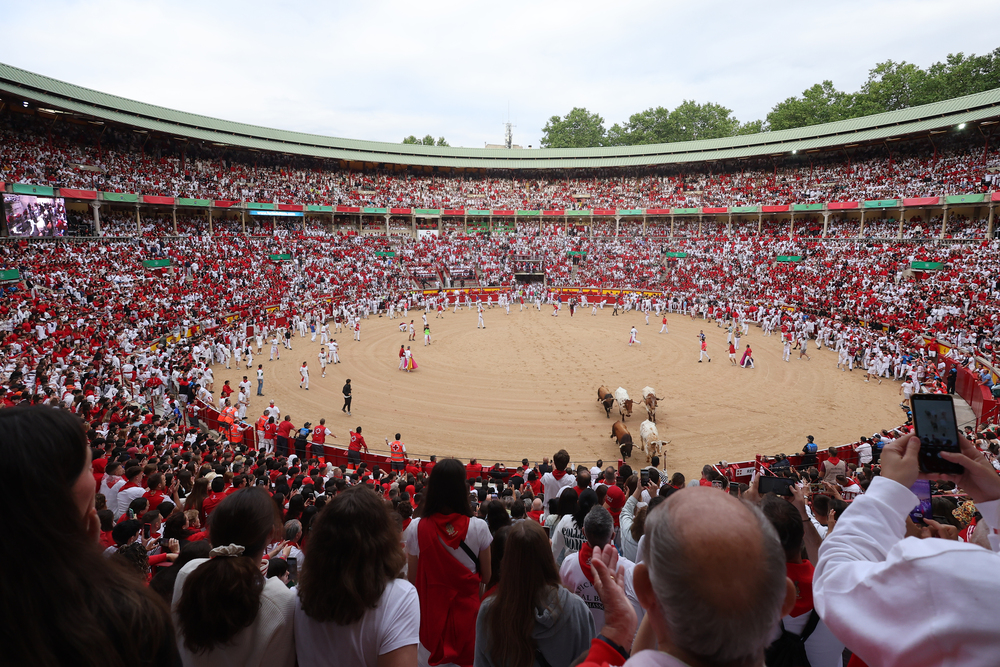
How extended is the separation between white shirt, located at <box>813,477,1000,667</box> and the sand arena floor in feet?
43.0

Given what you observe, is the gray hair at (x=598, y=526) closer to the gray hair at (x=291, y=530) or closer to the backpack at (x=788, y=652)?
the backpack at (x=788, y=652)

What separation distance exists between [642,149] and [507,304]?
3057cm

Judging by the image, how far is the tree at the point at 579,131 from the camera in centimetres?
9344

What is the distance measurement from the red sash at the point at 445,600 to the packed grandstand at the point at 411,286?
0.13ft

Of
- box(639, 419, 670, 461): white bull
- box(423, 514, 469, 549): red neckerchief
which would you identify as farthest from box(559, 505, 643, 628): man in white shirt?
box(639, 419, 670, 461): white bull


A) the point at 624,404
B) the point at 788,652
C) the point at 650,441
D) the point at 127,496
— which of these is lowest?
the point at 650,441

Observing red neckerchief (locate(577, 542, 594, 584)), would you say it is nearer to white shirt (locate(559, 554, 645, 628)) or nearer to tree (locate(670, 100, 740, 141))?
white shirt (locate(559, 554, 645, 628))

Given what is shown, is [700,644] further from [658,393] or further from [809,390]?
[809,390]

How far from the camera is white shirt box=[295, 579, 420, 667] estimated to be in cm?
257

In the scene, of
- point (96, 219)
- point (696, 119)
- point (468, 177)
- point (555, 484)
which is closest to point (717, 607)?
point (555, 484)

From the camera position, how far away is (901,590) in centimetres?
155

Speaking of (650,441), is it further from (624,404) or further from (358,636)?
(358,636)

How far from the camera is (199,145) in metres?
46.8

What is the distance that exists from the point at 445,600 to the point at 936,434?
3276 mm
